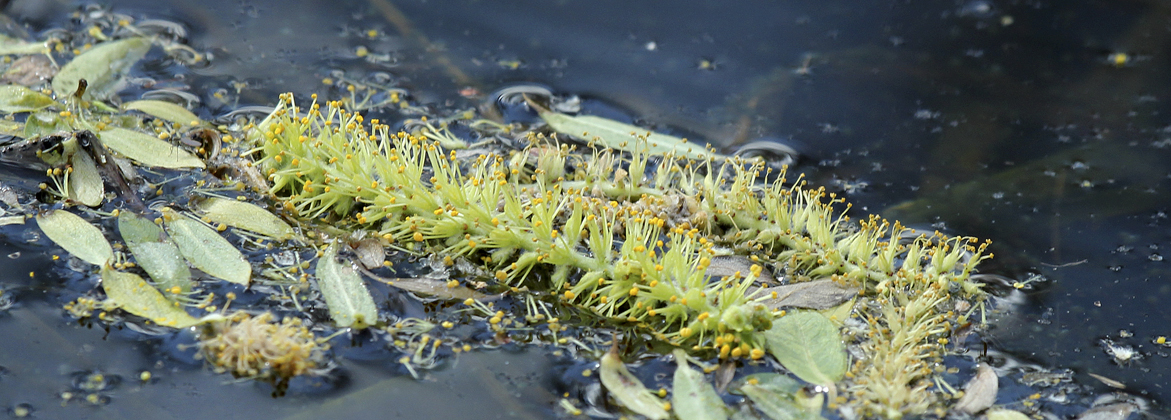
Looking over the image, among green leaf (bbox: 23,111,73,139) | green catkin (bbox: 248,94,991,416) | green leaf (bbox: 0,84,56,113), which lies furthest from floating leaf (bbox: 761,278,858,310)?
green leaf (bbox: 0,84,56,113)

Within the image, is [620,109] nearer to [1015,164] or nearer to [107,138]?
[1015,164]

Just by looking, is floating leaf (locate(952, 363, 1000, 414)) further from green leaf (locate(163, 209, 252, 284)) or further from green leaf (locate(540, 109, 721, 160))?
green leaf (locate(163, 209, 252, 284))

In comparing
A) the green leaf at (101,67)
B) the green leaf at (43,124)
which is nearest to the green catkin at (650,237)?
the green leaf at (43,124)

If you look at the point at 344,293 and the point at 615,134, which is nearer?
the point at 344,293

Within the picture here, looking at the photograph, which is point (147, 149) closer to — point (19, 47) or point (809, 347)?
point (19, 47)

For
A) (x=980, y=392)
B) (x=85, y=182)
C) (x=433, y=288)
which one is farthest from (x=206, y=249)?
(x=980, y=392)

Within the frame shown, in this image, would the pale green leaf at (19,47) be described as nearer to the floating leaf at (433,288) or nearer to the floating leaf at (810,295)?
the floating leaf at (433,288)
